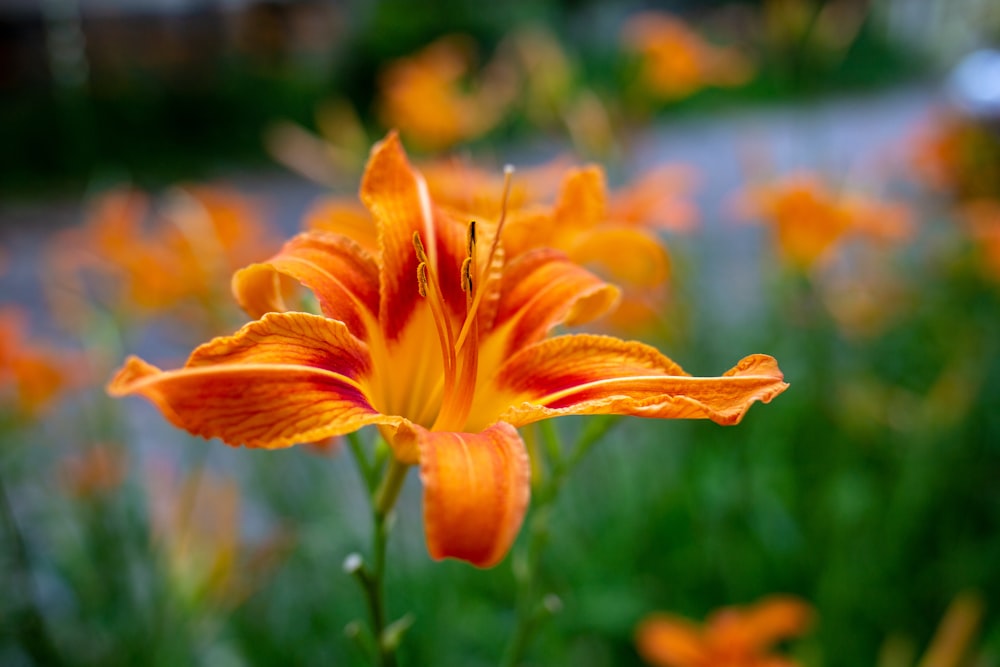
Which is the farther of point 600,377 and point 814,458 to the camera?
point 814,458

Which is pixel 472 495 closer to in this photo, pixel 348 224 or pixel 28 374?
pixel 348 224

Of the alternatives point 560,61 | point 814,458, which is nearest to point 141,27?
point 560,61

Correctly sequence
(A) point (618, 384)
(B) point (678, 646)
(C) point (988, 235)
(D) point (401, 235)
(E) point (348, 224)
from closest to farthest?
1. (A) point (618, 384)
2. (D) point (401, 235)
3. (E) point (348, 224)
4. (B) point (678, 646)
5. (C) point (988, 235)

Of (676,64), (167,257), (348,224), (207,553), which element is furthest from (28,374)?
(676,64)

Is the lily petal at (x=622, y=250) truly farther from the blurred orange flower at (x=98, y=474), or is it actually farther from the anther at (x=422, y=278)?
the blurred orange flower at (x=98, y=474)

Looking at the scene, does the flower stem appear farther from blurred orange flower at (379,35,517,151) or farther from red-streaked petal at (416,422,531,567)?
blurred orange flower at (379,35,517,151)

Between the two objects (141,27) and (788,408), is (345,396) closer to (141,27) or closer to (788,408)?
(788,408)
